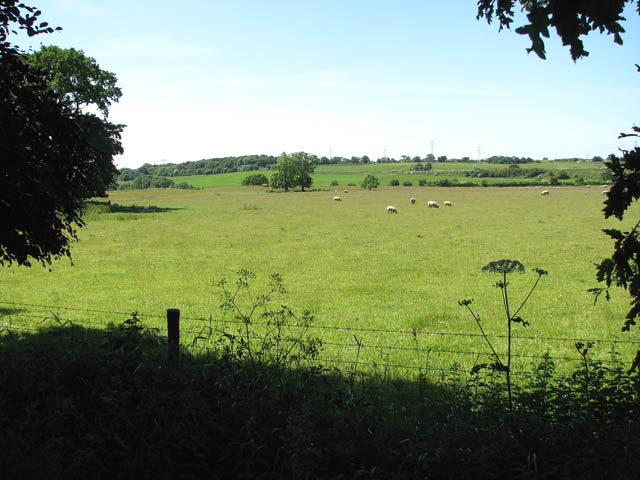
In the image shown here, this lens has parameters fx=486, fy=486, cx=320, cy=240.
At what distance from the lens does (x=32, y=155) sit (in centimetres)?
706

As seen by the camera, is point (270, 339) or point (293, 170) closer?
point (270, 339)

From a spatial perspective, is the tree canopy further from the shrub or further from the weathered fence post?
the shrub

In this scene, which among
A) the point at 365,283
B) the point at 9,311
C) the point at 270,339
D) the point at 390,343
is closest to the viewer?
the point at 270,339

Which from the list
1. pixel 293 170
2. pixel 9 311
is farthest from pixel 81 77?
pixel 293 170

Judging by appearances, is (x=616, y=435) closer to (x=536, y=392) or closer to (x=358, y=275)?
(x=536, y=392)

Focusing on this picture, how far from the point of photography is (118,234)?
3219cm

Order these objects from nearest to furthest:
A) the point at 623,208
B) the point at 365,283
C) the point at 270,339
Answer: the point at 623,208 → the point at 270,339 → the point at 365,283

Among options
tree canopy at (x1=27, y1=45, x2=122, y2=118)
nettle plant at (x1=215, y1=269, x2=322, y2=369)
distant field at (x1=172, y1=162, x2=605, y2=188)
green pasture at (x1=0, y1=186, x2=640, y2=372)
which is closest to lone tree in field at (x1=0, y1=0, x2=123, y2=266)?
nettle plant at (x1=215, y1=269, x2=322, y2=369)

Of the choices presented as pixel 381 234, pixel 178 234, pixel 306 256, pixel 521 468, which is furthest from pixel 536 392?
pixel 178 234

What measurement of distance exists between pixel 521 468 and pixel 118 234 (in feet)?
104

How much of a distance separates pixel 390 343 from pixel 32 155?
774 centimetres

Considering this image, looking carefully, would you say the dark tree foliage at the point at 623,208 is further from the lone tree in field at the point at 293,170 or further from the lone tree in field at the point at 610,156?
the lone tree in field at the point at 293,170

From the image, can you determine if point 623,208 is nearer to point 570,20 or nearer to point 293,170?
point 570,20

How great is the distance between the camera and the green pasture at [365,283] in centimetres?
1113
